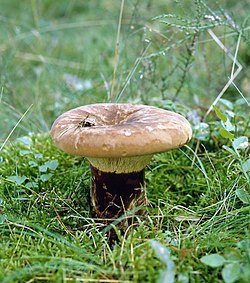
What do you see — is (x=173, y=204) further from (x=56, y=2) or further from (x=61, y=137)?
(x=56, y=2)

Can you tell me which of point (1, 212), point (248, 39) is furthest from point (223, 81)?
point (1, 212)

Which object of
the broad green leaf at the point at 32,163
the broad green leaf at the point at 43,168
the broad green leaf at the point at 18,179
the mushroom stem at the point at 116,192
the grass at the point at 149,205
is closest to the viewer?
the grass at the point at 149,205

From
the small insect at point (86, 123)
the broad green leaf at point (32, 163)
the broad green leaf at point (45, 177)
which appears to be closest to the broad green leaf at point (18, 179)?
the broad green leaf at point (45, 177)

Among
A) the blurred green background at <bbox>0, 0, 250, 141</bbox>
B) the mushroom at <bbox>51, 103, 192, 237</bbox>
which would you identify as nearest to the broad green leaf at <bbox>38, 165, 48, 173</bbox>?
the mushroom at <bbox>51, 103, 192, 237</bbox>

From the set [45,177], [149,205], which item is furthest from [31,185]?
[149,205]

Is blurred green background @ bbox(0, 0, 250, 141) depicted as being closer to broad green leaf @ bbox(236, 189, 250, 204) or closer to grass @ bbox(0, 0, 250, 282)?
grass @ bbox(0, 0, 250, 282)

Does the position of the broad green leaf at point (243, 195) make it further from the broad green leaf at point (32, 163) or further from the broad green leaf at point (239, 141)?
the broad green leaf at point (32, 163)
